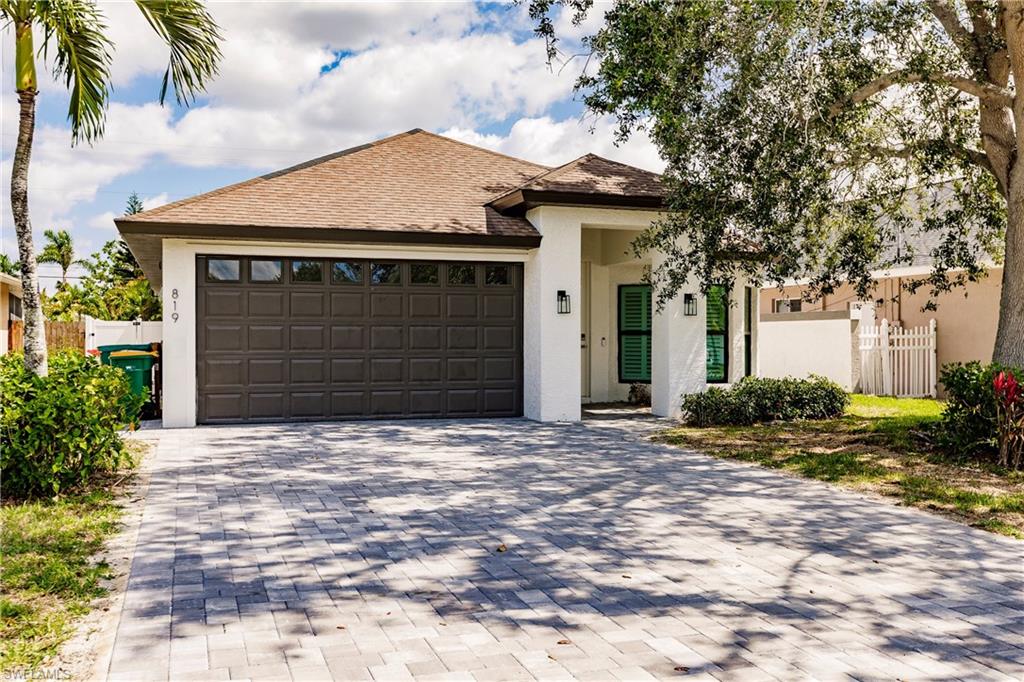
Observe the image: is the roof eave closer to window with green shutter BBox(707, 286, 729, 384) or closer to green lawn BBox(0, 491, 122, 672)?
window with green shutter BBox(707, 286, 729, 384)

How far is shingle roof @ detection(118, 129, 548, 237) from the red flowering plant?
287 inches

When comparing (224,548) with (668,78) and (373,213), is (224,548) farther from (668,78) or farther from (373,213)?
(373,213)

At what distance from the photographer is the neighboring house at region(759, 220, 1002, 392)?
17.8m

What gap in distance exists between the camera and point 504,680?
3.67 meters

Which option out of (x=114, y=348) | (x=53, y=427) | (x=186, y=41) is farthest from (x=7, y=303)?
(x=53, y=427)

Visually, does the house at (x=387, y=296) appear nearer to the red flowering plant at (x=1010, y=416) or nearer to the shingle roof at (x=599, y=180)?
the shingle roof at (x=599, y=180)

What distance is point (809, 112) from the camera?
9977mm

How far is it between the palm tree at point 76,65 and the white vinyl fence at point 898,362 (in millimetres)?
14907

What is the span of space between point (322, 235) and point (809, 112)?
23.9 feet

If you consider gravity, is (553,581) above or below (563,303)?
below

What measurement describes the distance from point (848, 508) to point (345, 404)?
8.58 meters

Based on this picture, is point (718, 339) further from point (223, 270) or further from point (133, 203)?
point (133, 203)

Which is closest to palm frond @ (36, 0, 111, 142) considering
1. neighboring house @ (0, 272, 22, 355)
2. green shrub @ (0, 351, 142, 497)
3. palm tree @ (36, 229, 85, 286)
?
green shrub @ (0, 351, 142, 497)

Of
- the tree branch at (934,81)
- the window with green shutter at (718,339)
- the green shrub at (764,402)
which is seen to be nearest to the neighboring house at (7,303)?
the window with green shutter at (718,339)
